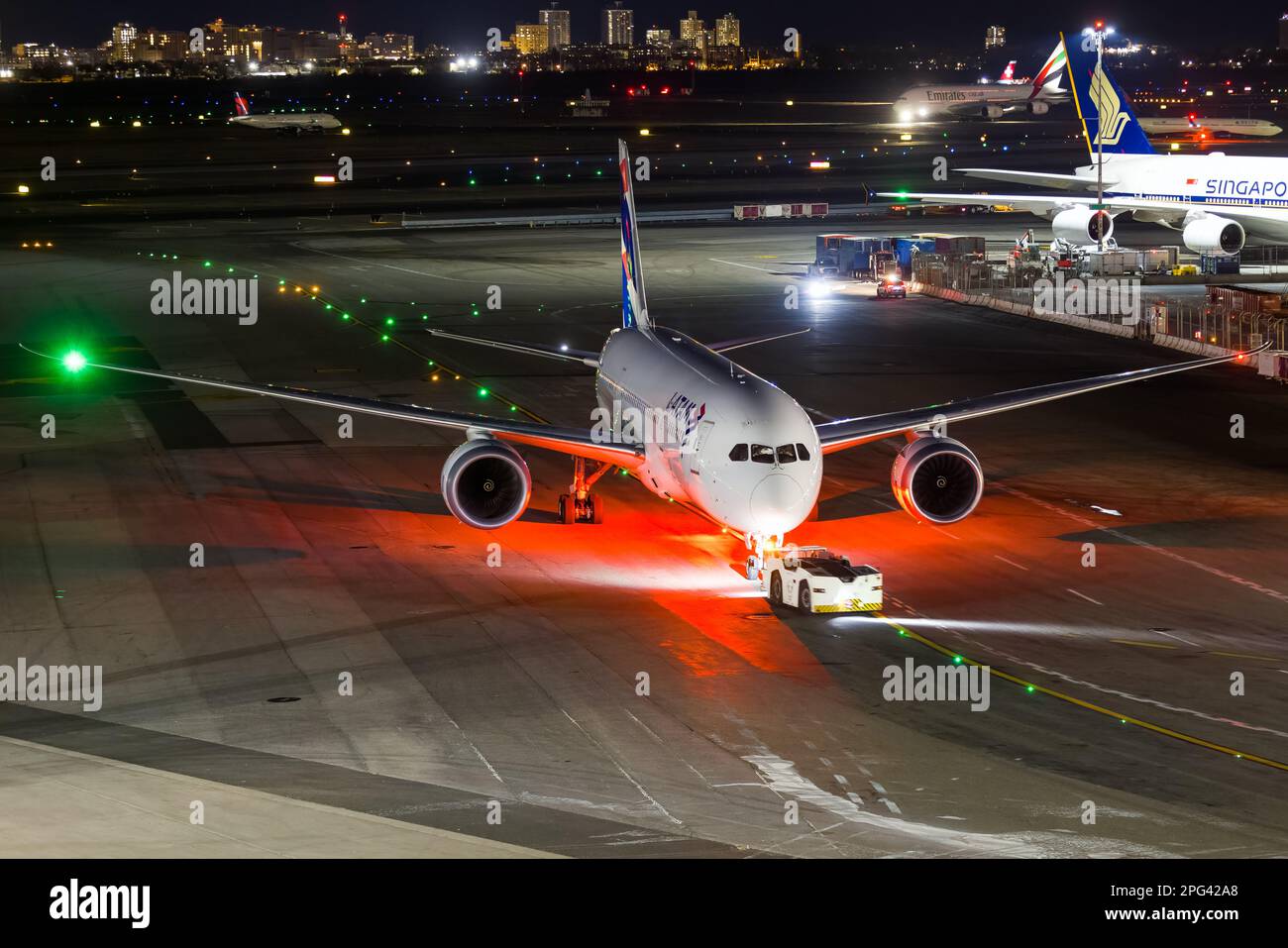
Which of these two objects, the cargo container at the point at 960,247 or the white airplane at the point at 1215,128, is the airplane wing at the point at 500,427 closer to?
the cargo container at the point at 960,247

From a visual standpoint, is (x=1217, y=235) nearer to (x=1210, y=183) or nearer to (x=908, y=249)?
(x=1210, y=183)

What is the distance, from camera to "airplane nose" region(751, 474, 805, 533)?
28766 millimetres

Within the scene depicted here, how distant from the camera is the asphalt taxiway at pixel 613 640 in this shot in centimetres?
1886

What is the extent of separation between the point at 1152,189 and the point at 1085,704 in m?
62.8

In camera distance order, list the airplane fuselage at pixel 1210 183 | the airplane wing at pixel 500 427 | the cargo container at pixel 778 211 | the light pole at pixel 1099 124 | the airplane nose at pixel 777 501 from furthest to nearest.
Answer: the cargo container at pixel 778 211, the airplane fuselage at pixel 1210 183, the light pole at pixel 1099 124, the airplane wing at pixel 500 427, the airplane nose at pixel 777 501

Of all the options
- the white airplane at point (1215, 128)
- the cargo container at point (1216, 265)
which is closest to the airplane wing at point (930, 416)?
the cargo container at point (1216, 265)

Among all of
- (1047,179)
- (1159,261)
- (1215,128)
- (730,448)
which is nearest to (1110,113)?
(1047,179)

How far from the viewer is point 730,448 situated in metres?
29.2

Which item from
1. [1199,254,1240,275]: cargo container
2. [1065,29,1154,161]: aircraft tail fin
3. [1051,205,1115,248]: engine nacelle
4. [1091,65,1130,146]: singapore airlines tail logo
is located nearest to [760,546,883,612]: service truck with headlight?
[1051,205,1115,248]: engine nacelle

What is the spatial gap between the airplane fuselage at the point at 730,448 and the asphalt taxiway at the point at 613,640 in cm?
166

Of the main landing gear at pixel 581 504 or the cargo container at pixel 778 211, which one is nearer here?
the main landing gear at pixel 581 504

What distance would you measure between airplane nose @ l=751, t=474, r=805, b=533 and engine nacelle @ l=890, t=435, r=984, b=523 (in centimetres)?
416

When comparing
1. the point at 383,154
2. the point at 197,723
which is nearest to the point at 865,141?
the point at 383,154

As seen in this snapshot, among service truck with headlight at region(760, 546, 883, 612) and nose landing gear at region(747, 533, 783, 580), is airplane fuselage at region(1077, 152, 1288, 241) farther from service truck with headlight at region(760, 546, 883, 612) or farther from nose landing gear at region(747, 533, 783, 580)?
service truck with headlight at region(760, 546, 883, 612)
